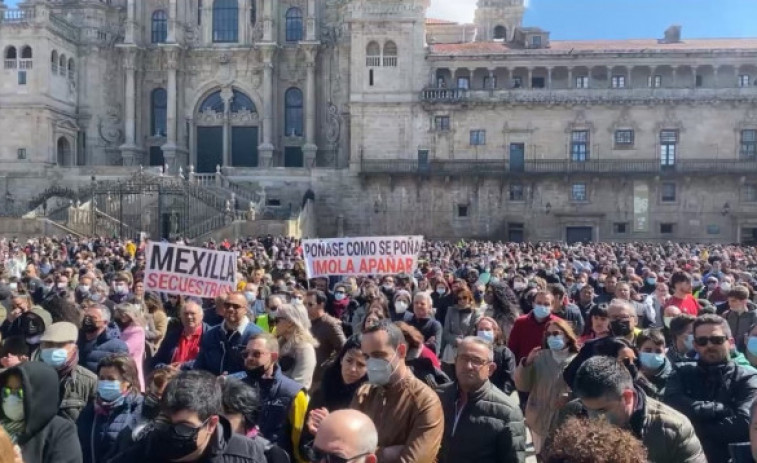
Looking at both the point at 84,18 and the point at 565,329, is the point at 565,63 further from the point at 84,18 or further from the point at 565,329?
the point at 565,329

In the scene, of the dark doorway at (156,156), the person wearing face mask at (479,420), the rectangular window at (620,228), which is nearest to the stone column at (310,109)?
the dark doorway at (156,156)

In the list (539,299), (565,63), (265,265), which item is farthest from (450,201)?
(539,299)

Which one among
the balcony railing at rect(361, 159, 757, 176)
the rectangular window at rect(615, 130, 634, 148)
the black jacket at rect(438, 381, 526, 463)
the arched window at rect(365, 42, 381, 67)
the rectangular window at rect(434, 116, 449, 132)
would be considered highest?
the arched window at rect(365, 42, 381, 67)

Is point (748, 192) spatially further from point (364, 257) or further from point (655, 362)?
A: point (655, 362)

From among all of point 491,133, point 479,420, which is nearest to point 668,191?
point 491,133

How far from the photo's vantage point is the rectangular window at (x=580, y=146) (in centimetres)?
4603

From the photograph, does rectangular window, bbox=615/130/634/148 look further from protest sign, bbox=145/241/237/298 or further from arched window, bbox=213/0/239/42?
protest sign, bbox=145/241/237/298

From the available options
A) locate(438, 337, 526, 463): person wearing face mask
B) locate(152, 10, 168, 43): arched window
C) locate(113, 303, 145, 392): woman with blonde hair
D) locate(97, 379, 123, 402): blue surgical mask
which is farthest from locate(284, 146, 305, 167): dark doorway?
locate(438, 337, 526, 463): person wearing face mask

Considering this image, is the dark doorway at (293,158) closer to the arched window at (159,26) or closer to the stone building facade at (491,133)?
the stone building facade at (491,133)

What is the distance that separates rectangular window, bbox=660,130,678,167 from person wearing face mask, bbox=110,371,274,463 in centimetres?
4416

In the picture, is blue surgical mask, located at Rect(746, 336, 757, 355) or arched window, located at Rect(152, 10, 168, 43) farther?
arched window, located at Rect(152, 10, 168, 43)

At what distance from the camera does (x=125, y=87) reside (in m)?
50.8

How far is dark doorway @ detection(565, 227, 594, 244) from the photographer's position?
146 feet

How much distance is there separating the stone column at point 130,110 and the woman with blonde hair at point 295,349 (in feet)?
147
